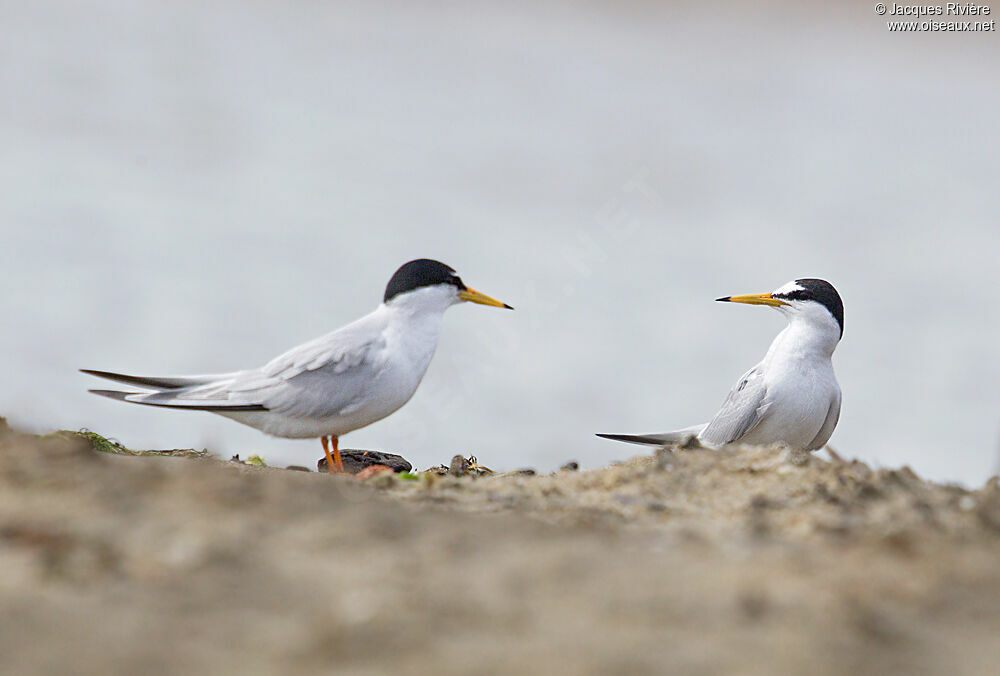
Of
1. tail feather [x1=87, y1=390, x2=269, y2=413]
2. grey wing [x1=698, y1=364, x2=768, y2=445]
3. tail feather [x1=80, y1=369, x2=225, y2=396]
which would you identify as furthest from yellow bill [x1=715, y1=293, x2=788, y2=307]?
tail feather [x1=80, y1=369, x2=225, y2=396]

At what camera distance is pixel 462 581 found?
2287 mm

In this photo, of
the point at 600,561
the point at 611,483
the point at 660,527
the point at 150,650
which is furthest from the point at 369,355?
the point at 150,650

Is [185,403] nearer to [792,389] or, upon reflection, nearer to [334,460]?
[334,460]

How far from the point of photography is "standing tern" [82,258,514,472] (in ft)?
17.9

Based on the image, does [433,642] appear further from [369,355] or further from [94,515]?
[369,355]

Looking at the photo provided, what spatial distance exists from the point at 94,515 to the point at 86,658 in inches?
30.7

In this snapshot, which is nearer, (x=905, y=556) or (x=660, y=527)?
(x=905, y=556)

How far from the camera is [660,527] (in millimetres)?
2984

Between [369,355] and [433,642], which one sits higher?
[369,355]

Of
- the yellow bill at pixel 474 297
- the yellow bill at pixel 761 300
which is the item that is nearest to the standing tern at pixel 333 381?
the yellow bill at pixel 474 297

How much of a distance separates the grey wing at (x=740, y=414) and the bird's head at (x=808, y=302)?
0.45 metres

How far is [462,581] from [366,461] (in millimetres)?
3497

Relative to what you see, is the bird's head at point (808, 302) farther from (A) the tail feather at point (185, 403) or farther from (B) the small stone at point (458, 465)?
(A) the tail feather at point (185, 403)

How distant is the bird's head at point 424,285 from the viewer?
19.2 feet
